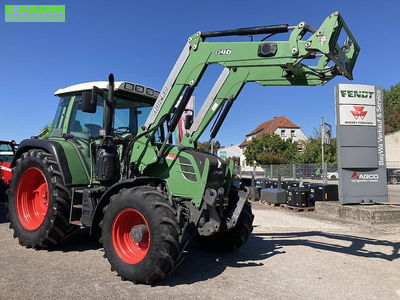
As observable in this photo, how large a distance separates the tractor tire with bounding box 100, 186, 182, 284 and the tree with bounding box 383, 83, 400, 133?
63.9 metres

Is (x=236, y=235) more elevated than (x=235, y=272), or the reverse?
(x=236, y=235)

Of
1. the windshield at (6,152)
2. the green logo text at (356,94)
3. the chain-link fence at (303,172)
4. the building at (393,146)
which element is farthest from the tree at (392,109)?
the windshield at (6,152)

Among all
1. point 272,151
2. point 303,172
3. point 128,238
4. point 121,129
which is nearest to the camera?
point 128,238

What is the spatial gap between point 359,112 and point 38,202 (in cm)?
943

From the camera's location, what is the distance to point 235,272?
15.0 feet

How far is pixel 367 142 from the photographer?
33.8 feet

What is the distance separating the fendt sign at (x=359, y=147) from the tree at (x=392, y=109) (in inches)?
2174

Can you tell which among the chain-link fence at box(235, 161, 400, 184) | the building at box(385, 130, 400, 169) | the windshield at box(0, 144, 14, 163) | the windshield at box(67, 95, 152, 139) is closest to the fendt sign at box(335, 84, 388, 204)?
the chain-link fence at box(235, 161, 400, 184)

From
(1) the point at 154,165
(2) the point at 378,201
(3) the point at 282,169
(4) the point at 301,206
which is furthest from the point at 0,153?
(3) the point at 282,169

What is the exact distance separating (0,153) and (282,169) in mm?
15008

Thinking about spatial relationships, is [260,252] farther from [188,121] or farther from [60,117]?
[60,117]

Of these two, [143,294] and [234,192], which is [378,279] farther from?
[143,294]

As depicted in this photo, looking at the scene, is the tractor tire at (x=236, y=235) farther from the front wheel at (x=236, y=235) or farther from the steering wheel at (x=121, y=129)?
the steering wheel at (x=121, y=129)

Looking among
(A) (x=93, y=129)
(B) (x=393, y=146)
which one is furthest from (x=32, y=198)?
(B) (x=393, y=146)
